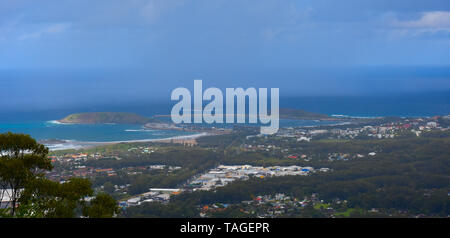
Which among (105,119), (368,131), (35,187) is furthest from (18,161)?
(105,119)

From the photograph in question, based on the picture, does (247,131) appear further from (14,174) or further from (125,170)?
(14,174)

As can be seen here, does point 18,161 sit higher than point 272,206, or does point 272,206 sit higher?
point 18,161

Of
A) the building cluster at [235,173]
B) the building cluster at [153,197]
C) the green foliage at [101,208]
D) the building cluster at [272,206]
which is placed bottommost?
the building cluster at [272,206]

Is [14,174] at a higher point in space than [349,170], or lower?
higher

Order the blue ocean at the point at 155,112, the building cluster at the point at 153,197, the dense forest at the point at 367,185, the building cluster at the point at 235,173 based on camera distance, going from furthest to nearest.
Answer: the blue ocean at the point at 155,112, the building cluster at the point at 235,173, the building cluster at the point at 153,197, the dense forest at the point at 367,185

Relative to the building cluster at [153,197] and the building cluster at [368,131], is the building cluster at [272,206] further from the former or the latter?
the building cluster at [368,131]

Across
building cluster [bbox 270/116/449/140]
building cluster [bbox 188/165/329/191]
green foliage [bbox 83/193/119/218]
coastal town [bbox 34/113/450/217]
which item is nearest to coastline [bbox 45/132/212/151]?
coastal town [bbox 34/113/450/217]

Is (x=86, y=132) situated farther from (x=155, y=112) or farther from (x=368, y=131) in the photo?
(x=368, y=131)

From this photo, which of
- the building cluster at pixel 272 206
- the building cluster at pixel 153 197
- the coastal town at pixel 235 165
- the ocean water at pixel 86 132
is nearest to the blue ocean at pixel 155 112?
the ocean water at pixel 86 132
